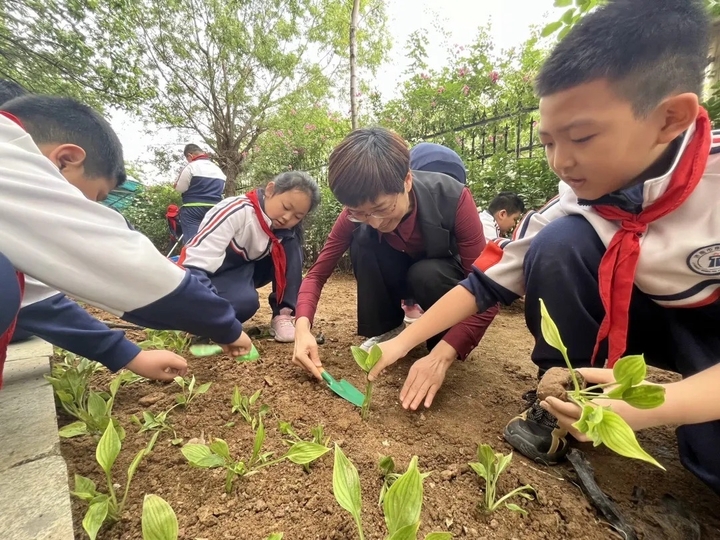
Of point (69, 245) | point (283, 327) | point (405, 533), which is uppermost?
point (69, 245)

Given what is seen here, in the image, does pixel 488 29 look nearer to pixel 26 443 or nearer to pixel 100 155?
pixel 100 155

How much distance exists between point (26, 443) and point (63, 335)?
1.10ft

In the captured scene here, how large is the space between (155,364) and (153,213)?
794 cm

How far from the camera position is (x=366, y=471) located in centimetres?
103

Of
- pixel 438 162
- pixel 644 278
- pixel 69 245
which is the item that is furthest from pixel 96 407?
pixel 438 162

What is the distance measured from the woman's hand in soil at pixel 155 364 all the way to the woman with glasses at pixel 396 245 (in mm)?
425

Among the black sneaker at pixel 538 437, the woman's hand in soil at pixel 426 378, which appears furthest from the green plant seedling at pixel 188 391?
the black sneaker at pixel 538 437

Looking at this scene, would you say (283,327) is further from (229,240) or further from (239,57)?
(239,57)

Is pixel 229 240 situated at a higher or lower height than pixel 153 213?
higher

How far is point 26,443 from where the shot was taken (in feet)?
3.34

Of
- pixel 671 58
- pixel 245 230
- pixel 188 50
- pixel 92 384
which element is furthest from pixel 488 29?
pixel 188 50

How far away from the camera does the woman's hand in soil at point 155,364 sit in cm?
135

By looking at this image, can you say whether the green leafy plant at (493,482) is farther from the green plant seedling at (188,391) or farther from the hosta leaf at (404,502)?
the green plant seedling at (188,391)

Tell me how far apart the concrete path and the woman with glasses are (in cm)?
78
